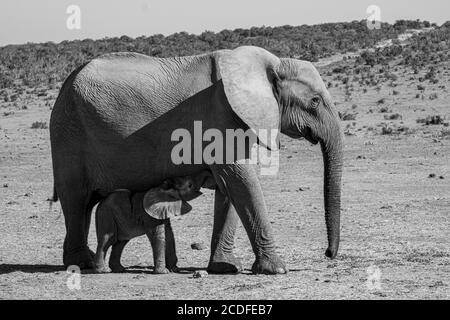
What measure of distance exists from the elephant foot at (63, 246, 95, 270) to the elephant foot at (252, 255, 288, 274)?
1709mm

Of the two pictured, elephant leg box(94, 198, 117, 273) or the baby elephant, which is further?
elephant leg box(94, 198, 117, 273)

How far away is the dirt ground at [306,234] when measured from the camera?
9.77m

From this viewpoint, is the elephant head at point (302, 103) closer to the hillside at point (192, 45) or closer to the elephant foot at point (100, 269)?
the elephant foot at point (100, 269)

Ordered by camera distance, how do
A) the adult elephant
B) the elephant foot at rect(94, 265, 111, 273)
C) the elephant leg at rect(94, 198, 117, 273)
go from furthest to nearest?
1. the elephant foot at rect(94, 265, 111, 273)
2. the elephant leg at rect(94, 198, 117, 273)
3. the adult elephant

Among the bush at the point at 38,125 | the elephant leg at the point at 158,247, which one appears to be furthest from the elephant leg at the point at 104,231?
the bush at the point at 38,125

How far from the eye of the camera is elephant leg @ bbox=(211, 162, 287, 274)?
10312mm

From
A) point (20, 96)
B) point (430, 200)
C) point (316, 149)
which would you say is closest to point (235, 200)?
point (430, 200)

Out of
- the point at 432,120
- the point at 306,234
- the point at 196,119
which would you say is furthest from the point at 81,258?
the point at 432,120

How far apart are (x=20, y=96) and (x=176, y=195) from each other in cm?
2583

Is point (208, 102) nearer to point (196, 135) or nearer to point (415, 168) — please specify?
point (196, 135)

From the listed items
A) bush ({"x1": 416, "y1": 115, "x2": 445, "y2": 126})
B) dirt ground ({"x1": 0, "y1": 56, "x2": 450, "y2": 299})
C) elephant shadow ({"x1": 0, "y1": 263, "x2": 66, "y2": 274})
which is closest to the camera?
dirt ground ({"x1": 0, "y1": 56, "x2": 450, "y2": 299})

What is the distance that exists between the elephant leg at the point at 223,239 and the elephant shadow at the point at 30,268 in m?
1.53

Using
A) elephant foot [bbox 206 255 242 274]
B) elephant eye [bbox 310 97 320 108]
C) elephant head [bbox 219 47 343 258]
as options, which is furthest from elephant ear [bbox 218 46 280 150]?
elephant foot [bbox 206 255 242 274]
